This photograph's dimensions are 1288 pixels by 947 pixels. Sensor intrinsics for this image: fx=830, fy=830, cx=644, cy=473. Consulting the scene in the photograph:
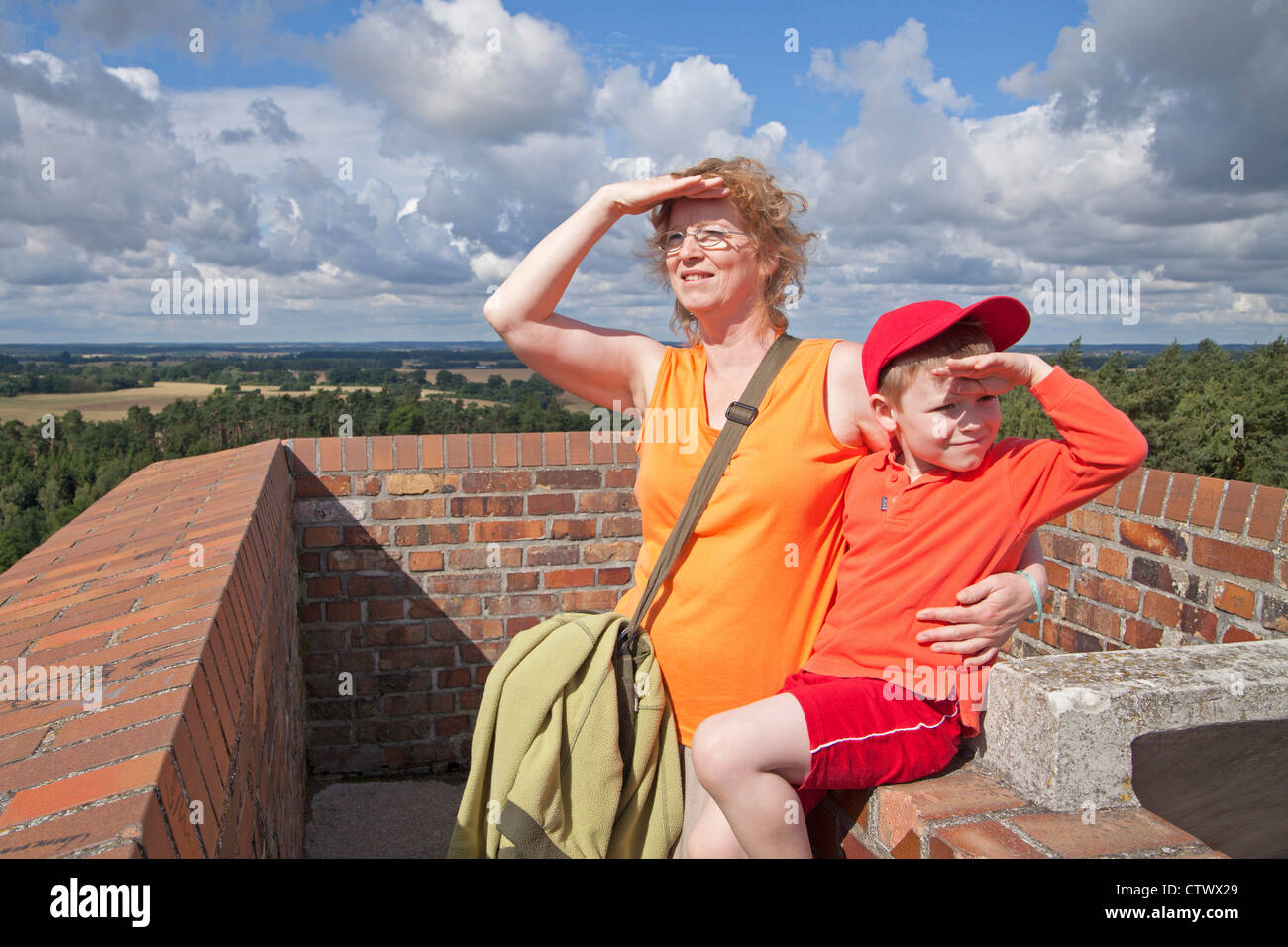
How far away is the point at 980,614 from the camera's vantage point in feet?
5.42

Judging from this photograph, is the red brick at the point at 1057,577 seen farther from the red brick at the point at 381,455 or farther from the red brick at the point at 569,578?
the red brick at the point at 381,455

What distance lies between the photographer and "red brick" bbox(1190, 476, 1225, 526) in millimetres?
2852

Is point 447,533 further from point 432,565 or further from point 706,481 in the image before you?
point 706,481

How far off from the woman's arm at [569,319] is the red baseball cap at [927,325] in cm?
55

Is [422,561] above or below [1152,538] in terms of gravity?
below

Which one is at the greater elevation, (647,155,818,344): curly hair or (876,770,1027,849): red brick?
(647,155,818,344): curly hair

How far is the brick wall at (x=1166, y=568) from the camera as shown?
8.79 feet

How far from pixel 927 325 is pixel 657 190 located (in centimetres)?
74

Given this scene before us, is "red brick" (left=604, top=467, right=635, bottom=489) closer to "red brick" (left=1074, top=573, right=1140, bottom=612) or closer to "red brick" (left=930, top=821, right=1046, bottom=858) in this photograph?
"red brick" (left=1074, top=573, right=1140, bottom=612)

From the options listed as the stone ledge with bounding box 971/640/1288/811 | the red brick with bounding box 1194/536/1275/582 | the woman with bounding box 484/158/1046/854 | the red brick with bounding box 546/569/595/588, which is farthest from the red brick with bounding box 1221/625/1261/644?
the red brick with bounding box 546/569/595/588

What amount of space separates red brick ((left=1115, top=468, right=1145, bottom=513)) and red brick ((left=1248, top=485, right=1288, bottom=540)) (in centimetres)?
45

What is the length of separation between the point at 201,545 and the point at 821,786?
5.65ft

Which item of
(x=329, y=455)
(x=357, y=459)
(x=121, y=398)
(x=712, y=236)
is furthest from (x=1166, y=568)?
(x=121, y=398)
